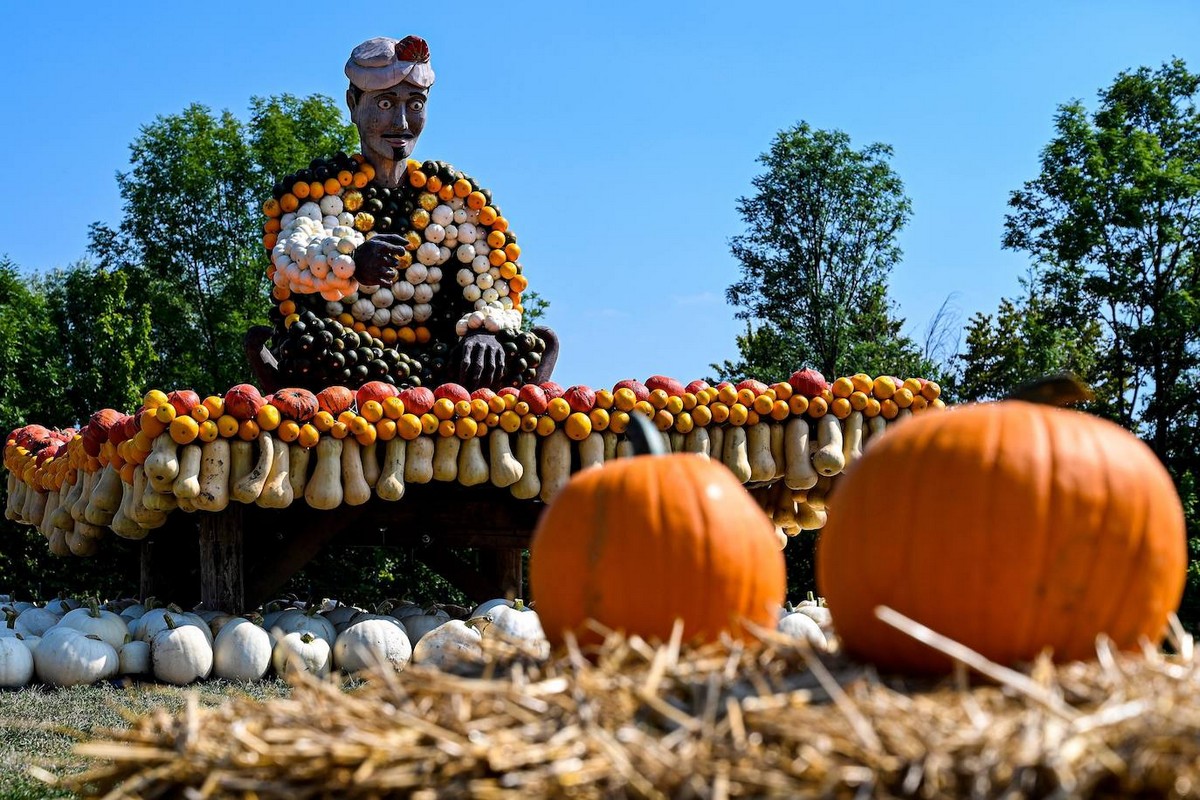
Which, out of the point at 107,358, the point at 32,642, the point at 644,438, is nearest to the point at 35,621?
the point at 32,642

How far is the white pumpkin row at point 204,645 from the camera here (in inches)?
251

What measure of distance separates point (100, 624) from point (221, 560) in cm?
89

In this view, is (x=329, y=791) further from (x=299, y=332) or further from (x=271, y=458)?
(x=299, y=332)

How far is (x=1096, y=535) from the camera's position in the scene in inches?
91.1

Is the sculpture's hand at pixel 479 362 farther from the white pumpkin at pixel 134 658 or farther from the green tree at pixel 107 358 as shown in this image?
the green tree at pixel 107 358

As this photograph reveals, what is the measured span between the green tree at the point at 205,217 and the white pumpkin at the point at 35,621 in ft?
49.2

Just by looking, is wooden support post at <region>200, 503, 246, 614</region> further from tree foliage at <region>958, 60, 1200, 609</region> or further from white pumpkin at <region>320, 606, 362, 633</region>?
tree foliage at <region>958, 60, 1200, 609</region>

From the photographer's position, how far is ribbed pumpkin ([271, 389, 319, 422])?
6.89 meters

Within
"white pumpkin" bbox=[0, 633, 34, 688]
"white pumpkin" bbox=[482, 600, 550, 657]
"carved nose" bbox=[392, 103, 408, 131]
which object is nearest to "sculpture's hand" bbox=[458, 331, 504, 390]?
"carved nose" bbox=[392, 103, 408, 131]

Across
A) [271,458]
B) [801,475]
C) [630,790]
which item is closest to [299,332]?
[271,458]

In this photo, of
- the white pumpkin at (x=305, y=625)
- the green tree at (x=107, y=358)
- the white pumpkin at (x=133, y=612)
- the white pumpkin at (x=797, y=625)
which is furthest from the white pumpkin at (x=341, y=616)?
the green tree at (x=107, y=358)

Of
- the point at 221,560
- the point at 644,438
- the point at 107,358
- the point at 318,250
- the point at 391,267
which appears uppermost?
the point at 107,358

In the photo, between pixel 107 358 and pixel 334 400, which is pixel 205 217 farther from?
pixel 334 400

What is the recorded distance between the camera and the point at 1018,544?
2.31 meters
